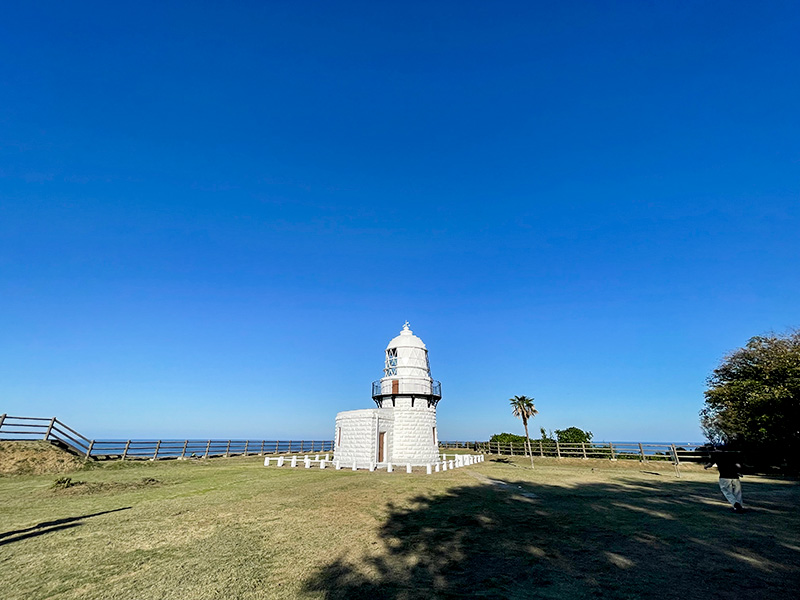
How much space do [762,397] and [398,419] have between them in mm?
21553

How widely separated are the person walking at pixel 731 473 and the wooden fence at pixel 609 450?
43.2 feet

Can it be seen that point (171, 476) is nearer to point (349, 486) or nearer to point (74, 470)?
point (74, 470)

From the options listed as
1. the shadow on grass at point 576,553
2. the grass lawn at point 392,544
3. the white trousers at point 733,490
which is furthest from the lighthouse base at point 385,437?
the white trousers at point 733,490

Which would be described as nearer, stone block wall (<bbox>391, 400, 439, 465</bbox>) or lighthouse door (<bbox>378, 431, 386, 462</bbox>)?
lighthouse door (<bbox>378, 431, 386, 462</bbox>)

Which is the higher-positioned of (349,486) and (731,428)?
(731,428)

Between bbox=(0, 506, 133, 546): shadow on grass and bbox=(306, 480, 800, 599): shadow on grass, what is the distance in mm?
7351

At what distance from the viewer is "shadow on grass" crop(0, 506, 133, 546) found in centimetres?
802

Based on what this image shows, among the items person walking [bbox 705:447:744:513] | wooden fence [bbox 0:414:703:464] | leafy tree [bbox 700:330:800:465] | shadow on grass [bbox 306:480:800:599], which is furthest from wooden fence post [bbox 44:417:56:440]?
leafy tree [bbox 700:330:800:465]

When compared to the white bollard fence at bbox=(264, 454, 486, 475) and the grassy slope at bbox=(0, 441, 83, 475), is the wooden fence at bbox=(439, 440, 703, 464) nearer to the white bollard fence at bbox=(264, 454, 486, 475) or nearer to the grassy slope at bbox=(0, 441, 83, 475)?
the white bollard fence at bbox=(264, 454, 486, 475)

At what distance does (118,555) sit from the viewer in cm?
698

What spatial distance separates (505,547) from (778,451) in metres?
23.4

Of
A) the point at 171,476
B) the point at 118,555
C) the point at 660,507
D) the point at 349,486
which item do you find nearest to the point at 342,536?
the point at 118,555

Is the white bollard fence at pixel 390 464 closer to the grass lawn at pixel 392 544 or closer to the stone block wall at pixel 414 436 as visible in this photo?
the stone block wall at pixel 414 436

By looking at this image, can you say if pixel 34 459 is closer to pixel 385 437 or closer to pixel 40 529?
pixel 40 529
